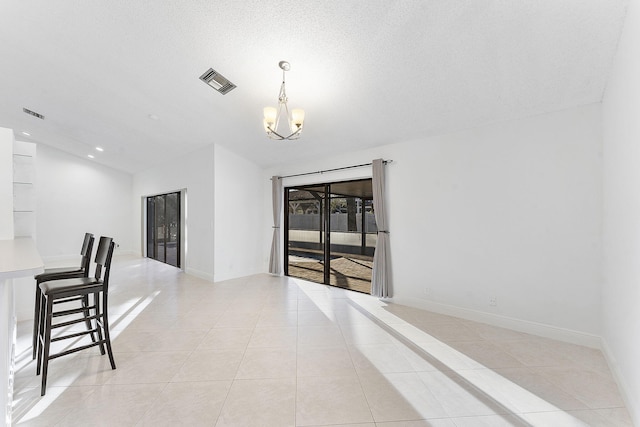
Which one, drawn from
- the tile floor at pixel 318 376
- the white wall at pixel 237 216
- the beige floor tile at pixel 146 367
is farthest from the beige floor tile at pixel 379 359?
the white wall at pixel 237 216

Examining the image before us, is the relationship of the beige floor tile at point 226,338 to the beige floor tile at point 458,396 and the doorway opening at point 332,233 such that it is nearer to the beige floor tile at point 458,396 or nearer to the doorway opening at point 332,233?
the beige floor tile at point 458,396

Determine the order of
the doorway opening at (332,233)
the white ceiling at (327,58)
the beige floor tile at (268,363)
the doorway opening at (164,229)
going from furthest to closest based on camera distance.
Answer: the doorway opening at (164,229) < the doorway opening at (332,233) < the beige floor tile at (268,363) < the white ceiling at (327,58)

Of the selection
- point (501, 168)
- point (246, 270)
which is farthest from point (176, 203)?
point (501, 168)

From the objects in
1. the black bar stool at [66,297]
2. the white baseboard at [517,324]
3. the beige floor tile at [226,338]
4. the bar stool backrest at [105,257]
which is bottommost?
the beige floor tile at [226,338]

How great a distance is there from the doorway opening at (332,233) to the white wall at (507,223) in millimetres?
705

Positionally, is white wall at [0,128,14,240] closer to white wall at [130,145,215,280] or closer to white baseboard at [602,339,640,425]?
white wall at [130,145,215,280]

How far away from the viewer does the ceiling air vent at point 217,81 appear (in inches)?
116

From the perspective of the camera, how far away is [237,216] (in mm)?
5414

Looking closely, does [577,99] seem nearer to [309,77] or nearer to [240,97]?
[309,77]

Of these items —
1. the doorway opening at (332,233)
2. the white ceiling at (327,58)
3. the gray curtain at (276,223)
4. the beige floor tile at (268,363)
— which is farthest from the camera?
the gray curtain at (276,223)

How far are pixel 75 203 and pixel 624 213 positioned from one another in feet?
36.7

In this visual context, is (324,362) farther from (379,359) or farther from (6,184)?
(6,184)

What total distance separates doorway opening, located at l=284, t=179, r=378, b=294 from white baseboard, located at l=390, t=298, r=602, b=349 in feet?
3.77

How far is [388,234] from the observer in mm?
4035
